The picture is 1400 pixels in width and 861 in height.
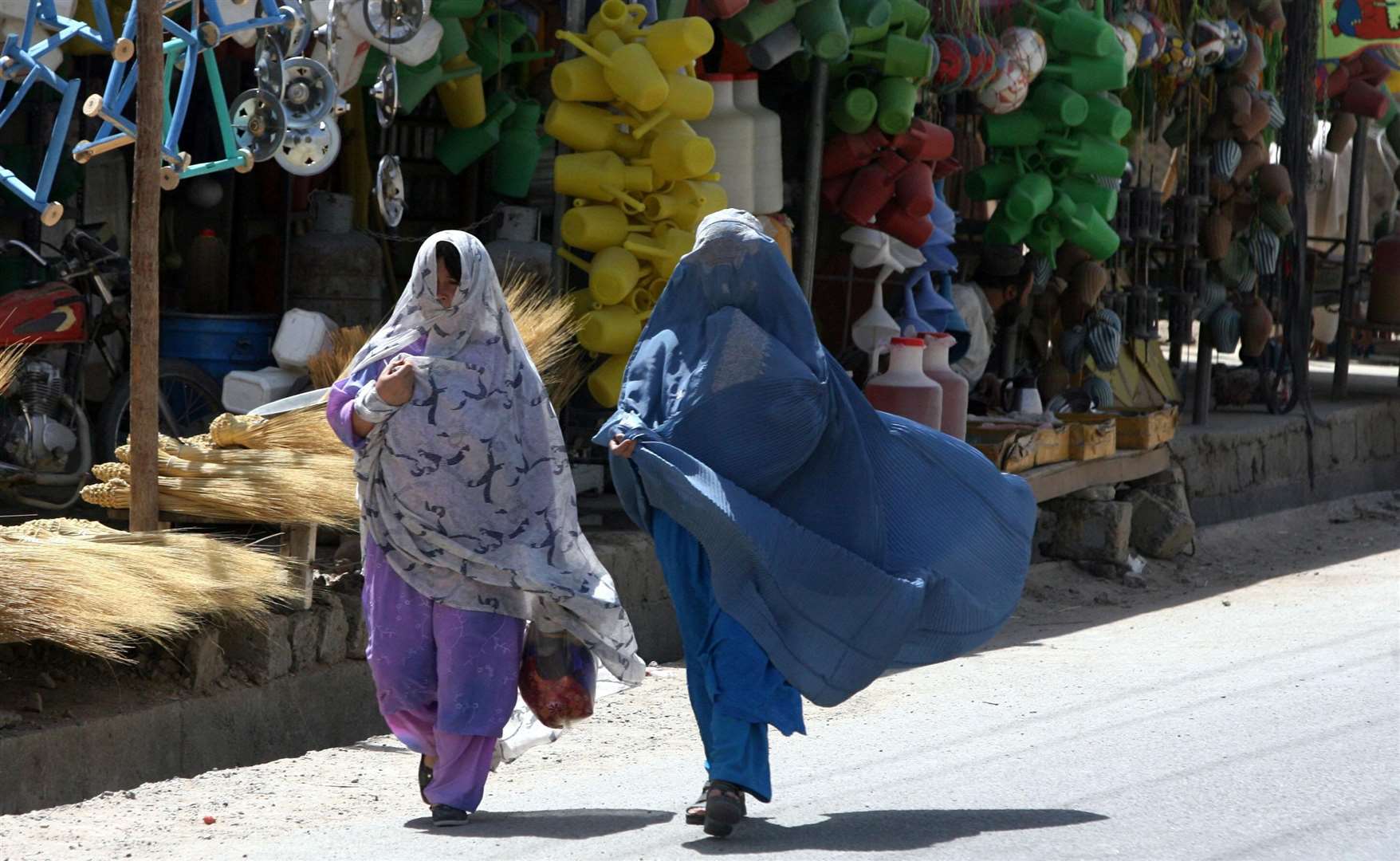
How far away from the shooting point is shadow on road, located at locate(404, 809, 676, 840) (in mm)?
4219

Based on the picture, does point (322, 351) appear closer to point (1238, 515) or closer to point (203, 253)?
point (203, 253)

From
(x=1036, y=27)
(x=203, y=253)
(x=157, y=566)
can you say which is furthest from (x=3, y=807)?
(x=1036, y=27)

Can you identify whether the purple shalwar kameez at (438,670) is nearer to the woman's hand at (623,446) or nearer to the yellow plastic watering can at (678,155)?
the woman's hand at (623,446)

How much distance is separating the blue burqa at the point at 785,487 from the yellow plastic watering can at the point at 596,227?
240 cm

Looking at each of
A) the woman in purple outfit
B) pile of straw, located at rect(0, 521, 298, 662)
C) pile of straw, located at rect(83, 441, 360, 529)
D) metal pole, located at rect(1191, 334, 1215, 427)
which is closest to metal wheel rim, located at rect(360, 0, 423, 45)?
pile of straw, located at rect(83, 441, 360, 529)

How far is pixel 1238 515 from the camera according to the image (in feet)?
38.2

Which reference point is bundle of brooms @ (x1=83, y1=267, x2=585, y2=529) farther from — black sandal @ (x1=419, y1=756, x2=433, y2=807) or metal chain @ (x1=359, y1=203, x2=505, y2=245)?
metal chain @ (x1=359, y1=203, x2=505, y2=245)

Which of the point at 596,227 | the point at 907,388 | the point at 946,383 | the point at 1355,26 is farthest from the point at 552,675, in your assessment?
the point at 1355,26

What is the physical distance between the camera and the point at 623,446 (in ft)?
14.0

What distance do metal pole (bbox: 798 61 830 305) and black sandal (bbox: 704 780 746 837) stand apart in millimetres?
4246

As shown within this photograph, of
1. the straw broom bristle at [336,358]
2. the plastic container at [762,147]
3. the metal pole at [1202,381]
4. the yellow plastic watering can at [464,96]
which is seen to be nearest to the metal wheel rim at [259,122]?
the straw broom bristle at [336,358]

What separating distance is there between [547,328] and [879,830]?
267 cm

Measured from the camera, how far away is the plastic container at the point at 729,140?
7738mm

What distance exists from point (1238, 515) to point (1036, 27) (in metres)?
3.68
